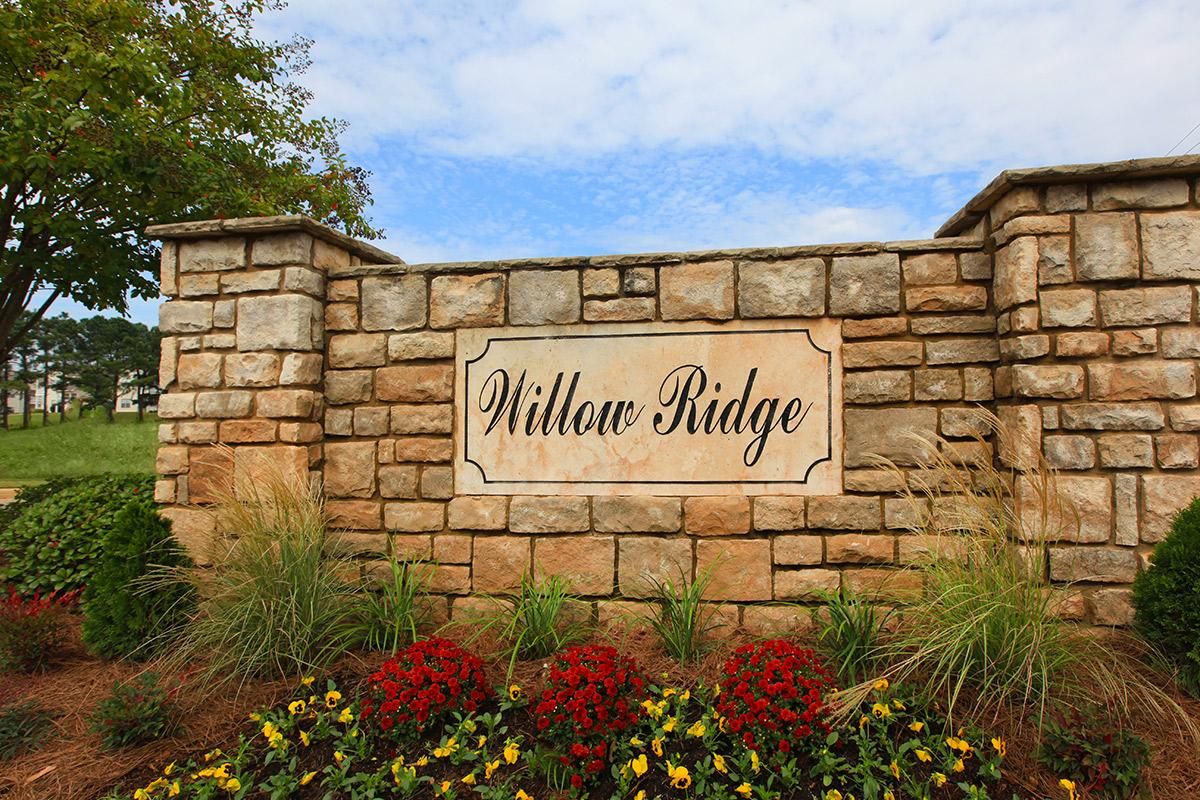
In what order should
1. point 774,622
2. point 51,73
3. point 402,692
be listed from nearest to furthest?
point 402,692
point 774,622
point 51,73

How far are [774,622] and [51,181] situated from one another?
7.62 metres

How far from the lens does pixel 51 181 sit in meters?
6.76

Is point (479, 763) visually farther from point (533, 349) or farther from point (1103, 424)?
point (1103, 424)

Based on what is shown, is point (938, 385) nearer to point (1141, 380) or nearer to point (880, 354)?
point (880, 354)

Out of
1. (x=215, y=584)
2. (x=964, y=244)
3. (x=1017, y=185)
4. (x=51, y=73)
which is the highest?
(x=51, y=73)

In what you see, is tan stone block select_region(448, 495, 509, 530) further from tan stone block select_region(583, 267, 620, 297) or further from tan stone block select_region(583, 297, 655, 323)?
tan stone block select_region(583, 267, 620, 297)

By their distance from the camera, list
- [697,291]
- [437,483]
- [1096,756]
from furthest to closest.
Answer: [437,483]
[697,291]
[1096,756]

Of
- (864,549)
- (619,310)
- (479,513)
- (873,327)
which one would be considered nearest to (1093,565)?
(864,549)

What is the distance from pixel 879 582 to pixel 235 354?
4.14 meters

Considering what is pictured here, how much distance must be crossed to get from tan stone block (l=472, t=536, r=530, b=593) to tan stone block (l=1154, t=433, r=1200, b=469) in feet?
11.3

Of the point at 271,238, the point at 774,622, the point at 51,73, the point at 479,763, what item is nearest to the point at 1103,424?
the point at 774,622

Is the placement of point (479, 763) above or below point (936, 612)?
below

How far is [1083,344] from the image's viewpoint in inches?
145

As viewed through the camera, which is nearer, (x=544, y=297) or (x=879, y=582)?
(x=879, y=582)
